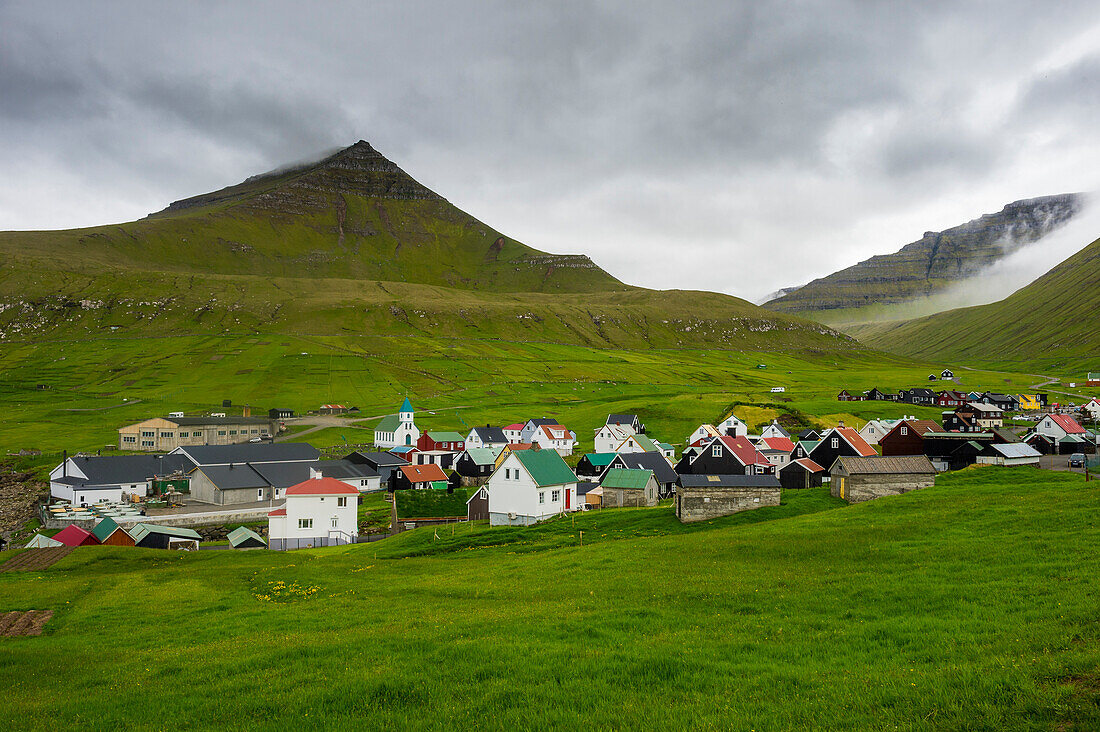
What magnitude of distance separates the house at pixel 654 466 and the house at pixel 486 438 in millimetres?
36477

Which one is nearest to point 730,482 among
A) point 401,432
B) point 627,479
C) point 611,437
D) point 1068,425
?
point 627,479

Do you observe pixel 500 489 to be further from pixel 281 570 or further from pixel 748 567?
pixel 748 567

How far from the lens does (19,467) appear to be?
9312 centimetres

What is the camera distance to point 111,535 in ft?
176

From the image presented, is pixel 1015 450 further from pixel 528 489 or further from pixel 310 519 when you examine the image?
pixel 310 519

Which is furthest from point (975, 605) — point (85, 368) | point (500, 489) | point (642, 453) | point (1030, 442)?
point (85, 368)

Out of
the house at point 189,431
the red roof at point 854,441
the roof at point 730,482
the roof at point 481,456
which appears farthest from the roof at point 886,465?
the house at point 189,431

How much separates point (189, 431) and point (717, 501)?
114873mm

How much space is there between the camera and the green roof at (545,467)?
54.8 m

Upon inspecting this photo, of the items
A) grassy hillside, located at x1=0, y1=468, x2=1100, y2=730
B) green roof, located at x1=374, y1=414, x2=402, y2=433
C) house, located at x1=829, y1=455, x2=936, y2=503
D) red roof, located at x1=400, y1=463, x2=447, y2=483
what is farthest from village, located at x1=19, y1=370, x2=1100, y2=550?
grassy hillside, located at x1=0, y1=468, x2=1100, y2=730

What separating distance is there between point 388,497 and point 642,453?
3292 cm

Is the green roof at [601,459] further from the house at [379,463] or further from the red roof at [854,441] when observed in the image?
the house at [379,463]

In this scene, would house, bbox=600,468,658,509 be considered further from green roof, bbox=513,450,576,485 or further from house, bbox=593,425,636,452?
house, bbox=593,425,636,452

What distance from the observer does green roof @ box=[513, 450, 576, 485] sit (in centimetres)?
5484
